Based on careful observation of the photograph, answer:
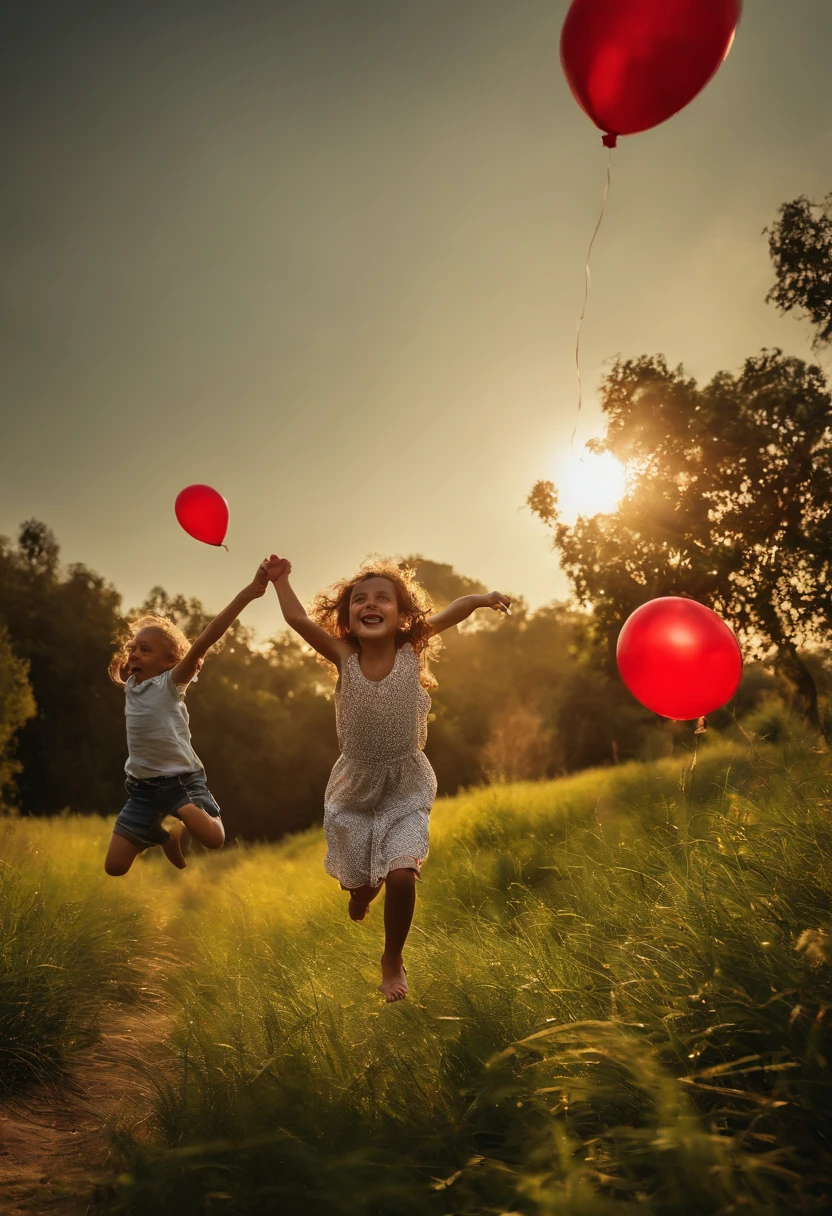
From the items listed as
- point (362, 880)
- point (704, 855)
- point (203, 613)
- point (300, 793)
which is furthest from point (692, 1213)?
point (203, 613)

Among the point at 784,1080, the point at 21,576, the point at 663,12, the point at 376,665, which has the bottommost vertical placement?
the point at 784,1080

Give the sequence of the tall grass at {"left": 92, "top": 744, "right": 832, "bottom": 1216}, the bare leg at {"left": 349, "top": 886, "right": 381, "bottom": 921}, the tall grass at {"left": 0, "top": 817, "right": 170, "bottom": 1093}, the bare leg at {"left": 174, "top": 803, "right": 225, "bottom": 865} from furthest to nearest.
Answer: the bare leg at {"left": 174, "top": 803, "right": 225, "bottom": 865}
the bare leg at {"left": 349, "top": 886, "right": 381, "bottom": 921}
the tall grass at {"left": 0, "top": 817, "right": 170, "bottom": 1093}
the tall grass at {"left": 92, "top": 744, "right": 832, "bottom": 1216}

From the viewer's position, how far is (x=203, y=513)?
Result: 5.18m

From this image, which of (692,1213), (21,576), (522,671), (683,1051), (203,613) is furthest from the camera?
(522,671)

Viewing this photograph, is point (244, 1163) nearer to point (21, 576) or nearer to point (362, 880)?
point (362, 880)

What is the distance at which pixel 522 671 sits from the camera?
3772 centimetres

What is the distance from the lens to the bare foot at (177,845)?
5480 mm

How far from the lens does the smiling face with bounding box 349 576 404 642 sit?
4.03m

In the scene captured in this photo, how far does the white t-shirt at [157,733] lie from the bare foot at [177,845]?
20.8 inches

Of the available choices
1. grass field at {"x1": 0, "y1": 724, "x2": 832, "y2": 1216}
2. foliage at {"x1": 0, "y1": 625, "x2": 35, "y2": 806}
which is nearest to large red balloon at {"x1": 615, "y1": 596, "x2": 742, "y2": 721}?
grass field at {"x1": 0, "y1": 724, "x2": 832, "y2": 1216}

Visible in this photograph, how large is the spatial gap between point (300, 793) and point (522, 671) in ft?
41.7

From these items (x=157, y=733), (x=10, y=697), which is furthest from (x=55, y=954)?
(x=10, y=697)

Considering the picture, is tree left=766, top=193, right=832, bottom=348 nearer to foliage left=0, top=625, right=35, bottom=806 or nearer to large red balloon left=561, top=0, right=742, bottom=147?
large red balloon left=561, top=0, right=742, bottom=147

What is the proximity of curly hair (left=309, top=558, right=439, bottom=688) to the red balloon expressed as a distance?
1.00 metres
